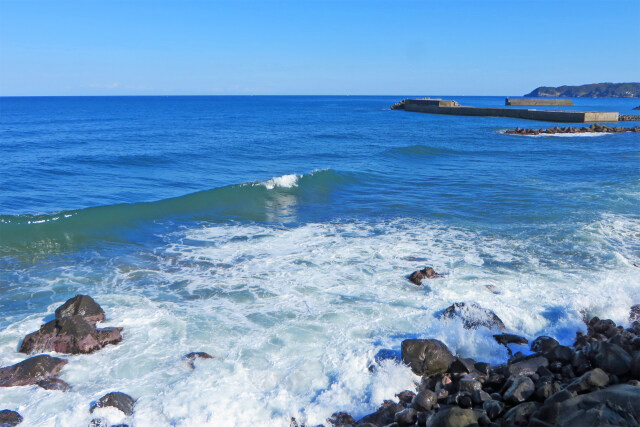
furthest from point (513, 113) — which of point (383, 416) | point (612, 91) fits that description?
point (612, 91)

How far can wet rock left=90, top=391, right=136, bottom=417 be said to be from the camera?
5.79 metres

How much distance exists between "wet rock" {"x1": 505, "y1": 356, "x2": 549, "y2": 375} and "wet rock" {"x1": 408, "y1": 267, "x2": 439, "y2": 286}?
3175 mm

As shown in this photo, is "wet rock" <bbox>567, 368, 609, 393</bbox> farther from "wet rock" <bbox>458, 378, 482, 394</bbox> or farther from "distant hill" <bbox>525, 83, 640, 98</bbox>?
"distant hill" <bbox>525, 83, 640, 98</bbox>

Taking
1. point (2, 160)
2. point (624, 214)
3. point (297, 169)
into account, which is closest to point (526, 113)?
point (297, 169)

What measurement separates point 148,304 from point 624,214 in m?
13.1

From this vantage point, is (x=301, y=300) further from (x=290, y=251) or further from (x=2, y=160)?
(x=2, y=160)

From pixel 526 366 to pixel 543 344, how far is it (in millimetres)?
919

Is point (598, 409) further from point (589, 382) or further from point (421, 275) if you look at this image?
point (421, 275)

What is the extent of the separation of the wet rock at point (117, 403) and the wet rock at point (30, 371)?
1.09 m

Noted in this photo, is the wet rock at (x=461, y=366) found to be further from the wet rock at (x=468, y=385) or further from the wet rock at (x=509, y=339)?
the wet rock at (x=509, y=339)

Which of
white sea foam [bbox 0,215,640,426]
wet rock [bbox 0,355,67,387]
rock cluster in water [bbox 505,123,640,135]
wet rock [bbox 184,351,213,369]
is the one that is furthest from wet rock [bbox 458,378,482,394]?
rock cluster in water [bbox 505,123,640,135]

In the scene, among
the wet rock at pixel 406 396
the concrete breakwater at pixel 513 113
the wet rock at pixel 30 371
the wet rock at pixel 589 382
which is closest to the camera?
the wet rock at pixel 589 382

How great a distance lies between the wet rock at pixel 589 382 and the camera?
17.6 feet

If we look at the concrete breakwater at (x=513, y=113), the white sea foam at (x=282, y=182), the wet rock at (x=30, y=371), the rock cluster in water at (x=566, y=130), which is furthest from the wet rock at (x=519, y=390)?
the concrete breakwater at (x=513, y=113)
